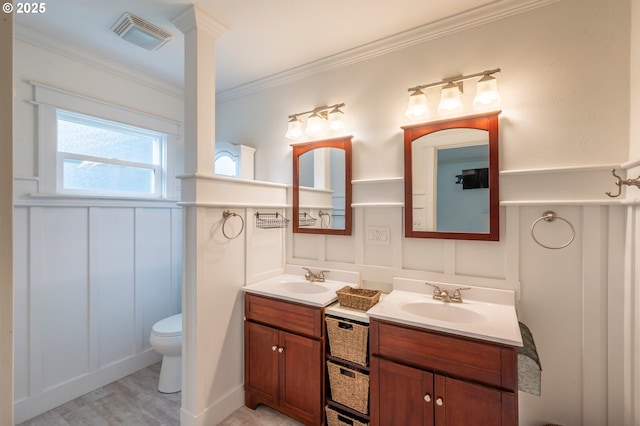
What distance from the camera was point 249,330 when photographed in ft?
6.65

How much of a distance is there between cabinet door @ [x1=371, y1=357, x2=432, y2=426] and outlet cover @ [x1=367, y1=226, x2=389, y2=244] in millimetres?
813

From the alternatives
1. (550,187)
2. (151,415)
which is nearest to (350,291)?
(550,187)

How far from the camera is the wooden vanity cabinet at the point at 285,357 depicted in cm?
175

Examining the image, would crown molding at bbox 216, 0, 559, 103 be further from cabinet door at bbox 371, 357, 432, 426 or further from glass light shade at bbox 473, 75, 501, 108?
cabinet door at bbox 371, 357, 432, 426

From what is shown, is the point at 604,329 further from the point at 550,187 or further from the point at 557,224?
the point at 550,187

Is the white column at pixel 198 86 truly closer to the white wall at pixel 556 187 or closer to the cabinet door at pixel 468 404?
the white wall at pixel 556 187

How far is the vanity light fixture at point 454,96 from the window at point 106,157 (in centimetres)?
231

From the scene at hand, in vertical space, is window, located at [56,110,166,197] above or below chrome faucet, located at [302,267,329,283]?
above

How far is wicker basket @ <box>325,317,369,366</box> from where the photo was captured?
162 cm

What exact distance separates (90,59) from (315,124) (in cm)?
180

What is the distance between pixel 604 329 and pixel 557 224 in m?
0.57

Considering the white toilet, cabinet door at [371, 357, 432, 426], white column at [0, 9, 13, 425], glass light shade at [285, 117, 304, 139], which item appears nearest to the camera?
white column at [0, 9, 13, 425]

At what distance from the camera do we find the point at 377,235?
2.12m

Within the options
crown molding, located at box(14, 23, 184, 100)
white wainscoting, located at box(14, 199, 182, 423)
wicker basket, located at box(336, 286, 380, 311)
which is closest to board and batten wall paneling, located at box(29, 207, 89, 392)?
white wainscoting, located at box(14, 199, 182, 423)
